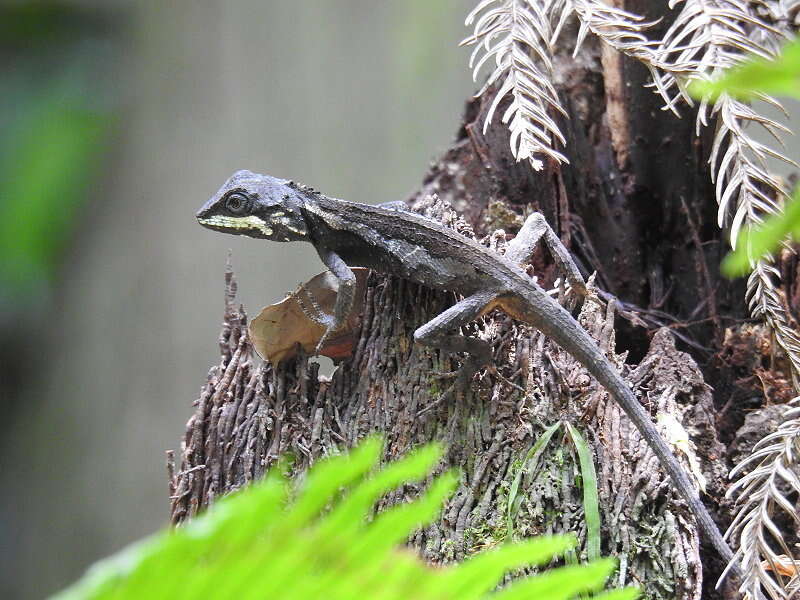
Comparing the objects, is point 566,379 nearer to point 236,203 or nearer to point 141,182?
point 236,203

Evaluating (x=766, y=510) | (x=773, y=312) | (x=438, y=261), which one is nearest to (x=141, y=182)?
(x=438, y=261)

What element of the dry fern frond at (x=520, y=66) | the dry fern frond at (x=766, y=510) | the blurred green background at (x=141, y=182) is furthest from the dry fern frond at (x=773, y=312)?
the blurred green background at (x=141, y=182)

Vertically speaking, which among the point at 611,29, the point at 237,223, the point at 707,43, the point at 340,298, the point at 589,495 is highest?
the point at 611,29

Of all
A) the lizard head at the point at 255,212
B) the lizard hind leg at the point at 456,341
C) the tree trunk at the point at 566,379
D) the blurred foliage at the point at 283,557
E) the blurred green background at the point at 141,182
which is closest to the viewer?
the blurred foliage at the point at 283,557

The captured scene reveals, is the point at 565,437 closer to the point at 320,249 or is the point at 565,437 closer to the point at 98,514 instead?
the point at 320,249

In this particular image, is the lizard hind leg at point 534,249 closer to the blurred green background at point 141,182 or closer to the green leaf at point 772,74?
A: the green leaf at point 772,74

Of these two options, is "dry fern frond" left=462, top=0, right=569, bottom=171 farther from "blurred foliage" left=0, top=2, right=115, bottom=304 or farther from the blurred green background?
"blurred foliage" left=0, top=2, right=115, bottom=304

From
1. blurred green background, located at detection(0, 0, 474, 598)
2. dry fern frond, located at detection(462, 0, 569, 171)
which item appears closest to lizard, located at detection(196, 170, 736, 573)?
dry fern frond, located at detection(462, 0, 569, 171)
